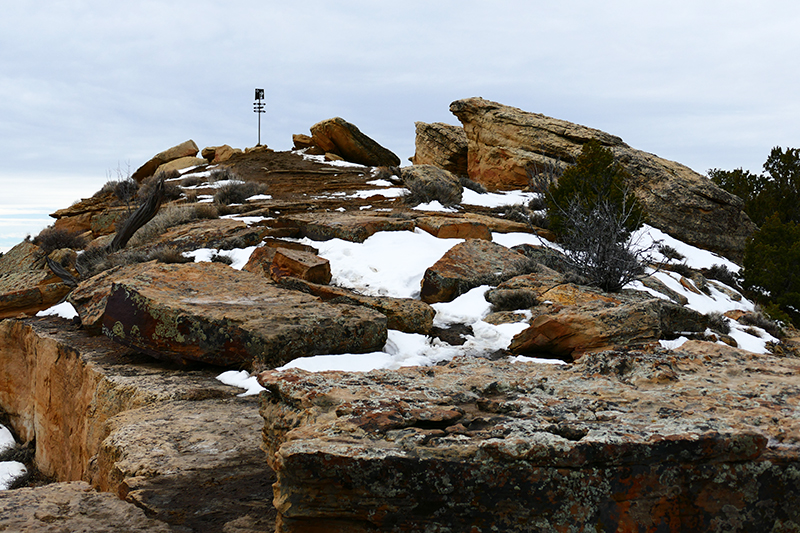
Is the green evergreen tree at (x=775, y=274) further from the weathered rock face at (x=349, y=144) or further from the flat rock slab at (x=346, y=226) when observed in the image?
the weathered rock face at (x=349, y=144)

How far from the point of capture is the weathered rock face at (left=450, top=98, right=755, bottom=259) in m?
19.5

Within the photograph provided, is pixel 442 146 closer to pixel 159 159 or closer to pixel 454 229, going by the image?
pixel 159 159

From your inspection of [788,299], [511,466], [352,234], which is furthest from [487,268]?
[788,299]

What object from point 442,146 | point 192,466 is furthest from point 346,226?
point 442,146

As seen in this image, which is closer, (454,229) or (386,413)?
(386,413)

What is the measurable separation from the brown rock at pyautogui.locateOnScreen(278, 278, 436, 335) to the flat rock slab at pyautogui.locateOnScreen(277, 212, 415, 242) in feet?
10.8

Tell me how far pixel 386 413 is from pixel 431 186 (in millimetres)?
14255

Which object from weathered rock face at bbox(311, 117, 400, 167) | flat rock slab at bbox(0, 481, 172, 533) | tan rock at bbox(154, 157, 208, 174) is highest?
weathered rock face at bbox(311, 117, 400, 167)

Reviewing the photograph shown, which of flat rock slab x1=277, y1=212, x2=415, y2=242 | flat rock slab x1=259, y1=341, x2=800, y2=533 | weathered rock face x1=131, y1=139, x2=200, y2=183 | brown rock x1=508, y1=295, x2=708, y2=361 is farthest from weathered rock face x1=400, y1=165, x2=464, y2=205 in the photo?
weathered rock face x1=131, y1=139, x2=200, y2=183

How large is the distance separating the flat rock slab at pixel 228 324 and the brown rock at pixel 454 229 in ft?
18.3

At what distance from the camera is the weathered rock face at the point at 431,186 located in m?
16.0

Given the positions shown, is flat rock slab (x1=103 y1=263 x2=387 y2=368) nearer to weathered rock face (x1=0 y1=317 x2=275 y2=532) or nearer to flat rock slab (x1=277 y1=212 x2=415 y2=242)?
weathered rock face (x1=0 y1=317 x2=275 y2=532)

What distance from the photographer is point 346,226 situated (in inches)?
433

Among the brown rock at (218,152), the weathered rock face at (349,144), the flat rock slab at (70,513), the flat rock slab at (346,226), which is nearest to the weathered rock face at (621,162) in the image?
the weathered rock face at (349,144)
